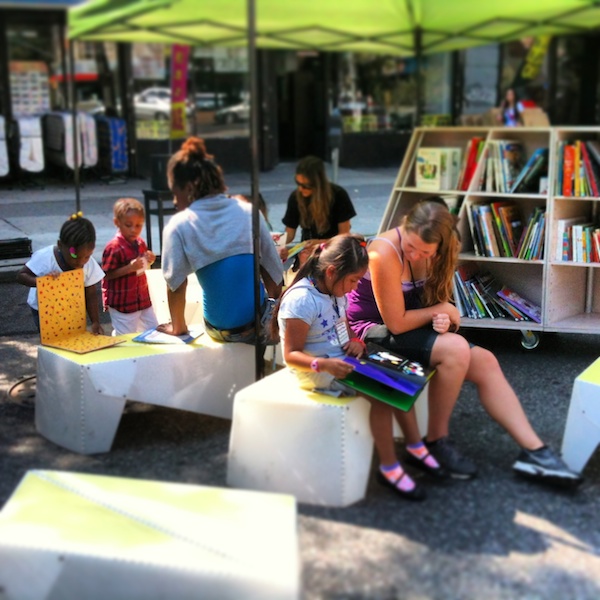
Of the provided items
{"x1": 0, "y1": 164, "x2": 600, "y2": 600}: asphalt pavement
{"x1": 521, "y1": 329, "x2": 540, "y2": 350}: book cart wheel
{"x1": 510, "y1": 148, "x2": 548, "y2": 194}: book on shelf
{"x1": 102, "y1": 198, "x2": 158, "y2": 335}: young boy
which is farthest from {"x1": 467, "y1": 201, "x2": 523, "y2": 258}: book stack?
{"x1": 102, "y1": 198, "x2": 158, "y2": 335}: young boy

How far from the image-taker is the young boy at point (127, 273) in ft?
17.5

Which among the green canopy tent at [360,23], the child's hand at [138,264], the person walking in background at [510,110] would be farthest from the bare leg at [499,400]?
the person walking in background at [510,110]

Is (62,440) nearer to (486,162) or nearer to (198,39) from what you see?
(486,162)

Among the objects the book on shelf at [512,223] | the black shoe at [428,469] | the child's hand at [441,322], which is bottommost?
the black shoe at [428,469]

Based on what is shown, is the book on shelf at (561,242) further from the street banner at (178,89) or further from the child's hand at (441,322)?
the street banner at (178,89)

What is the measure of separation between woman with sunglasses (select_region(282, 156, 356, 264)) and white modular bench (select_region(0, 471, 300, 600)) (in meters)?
3.50

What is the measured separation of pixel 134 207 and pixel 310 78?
38.7 feet

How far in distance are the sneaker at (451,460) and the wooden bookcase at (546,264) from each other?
208cm

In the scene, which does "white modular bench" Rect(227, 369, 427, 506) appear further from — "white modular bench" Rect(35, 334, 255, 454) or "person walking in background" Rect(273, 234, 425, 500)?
"white modular bench" Rect(35, 334, 255, 454)

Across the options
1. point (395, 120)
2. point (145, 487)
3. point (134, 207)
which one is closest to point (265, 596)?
point (145, 487)

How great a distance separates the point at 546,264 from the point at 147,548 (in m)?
3.98

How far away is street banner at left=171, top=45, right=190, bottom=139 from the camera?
14609 millimetres

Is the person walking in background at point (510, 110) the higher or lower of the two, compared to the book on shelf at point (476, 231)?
higher

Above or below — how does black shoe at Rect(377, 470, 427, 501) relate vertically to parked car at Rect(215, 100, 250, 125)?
below
